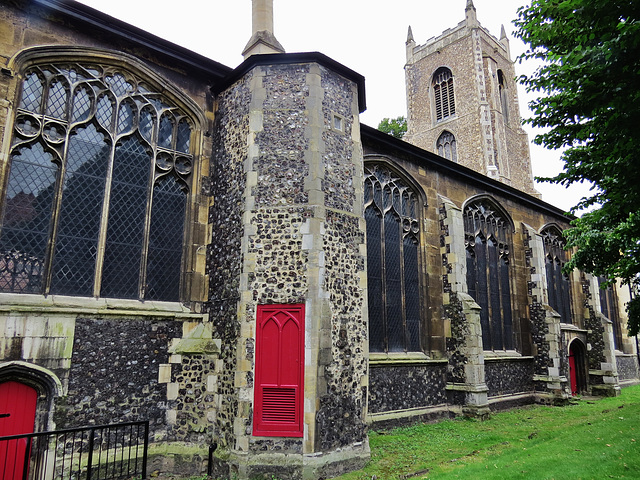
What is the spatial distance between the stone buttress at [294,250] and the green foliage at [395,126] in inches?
1197

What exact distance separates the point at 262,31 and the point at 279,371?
31.5 feet

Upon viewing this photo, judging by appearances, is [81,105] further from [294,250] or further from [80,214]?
[294,250]

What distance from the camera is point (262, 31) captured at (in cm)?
1270

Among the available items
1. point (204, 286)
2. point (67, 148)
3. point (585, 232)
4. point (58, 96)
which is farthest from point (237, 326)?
point (585, 232)

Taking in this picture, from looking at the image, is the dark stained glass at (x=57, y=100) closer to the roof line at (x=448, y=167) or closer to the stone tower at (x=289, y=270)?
the stone tower at (x=289, y=270)

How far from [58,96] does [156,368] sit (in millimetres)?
5826

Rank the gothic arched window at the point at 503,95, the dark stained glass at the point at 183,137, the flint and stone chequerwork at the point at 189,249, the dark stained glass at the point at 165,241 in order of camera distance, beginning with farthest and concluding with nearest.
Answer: the gothic arched window at the point at 503,95, the dark stained glass at the point at 183,137, the dark stained glass at the point at 165,241, the flint and stone chequerwork at the point at 189,249

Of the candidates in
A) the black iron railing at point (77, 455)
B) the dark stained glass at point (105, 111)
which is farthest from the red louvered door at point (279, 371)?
the dark stained glass at point (105, 111)

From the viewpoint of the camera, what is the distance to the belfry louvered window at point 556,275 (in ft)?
67.7

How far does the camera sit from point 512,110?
1489 inches

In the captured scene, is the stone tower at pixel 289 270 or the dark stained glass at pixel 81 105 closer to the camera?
the stone tower at pixel 289 270

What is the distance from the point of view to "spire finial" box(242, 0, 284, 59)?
12.6 m

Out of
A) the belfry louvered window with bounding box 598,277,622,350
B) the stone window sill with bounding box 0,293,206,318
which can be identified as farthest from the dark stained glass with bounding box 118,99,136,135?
the belfry louvered window with bounding box 598,277,622,350

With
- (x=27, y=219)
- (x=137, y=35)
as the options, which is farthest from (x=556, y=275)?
(x=27, y=219)
